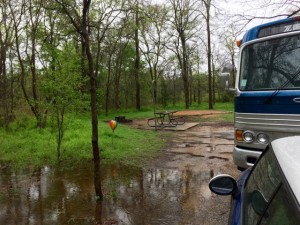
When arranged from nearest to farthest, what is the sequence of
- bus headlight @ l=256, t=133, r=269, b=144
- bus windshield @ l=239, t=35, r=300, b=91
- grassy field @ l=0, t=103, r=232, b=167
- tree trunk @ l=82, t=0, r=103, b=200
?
bus windshield @ l=239, t=35, r=300, b=91, bus headlight @ l=256, t=133, r=269, b=144, tree trunk @ l=82, t=0, r=103, b=200, grassy field @ l=0, t=103, r=232, b=167

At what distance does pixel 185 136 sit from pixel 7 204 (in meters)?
8.40

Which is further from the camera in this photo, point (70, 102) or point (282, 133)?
point (70, 102)

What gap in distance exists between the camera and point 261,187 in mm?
1942

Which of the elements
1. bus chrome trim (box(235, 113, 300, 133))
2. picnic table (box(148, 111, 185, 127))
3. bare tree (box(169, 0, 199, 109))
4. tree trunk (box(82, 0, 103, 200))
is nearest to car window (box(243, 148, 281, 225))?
bus chrome trim (box(235, 113, 300, 133))

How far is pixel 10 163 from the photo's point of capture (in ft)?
28.8

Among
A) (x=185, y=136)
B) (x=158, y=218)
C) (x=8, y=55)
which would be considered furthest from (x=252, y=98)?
(x=8, y=55)

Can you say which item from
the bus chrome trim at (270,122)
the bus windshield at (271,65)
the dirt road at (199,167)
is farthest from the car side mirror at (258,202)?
the bus windshield at (271,65)

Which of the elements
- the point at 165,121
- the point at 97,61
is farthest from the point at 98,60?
the point at 165,121

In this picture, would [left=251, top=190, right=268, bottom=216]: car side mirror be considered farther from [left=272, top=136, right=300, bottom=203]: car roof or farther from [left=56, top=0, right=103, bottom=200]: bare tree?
[left=56, top=0, right=103, bottom=200]: bare tree

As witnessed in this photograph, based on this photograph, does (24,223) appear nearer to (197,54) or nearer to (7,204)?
(7,204)

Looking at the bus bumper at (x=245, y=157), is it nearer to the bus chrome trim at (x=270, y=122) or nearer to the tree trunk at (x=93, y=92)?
the bus chrome trim at (x=270, y=122)

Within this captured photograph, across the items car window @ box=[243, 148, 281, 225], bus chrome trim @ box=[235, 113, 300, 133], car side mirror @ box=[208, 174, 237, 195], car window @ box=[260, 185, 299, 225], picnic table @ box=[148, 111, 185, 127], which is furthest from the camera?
picnic table @ box=[148, 111, 185, 127]

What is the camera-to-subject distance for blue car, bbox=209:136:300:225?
128 centimetres

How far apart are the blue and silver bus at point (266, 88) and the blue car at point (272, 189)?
6.58 feet
